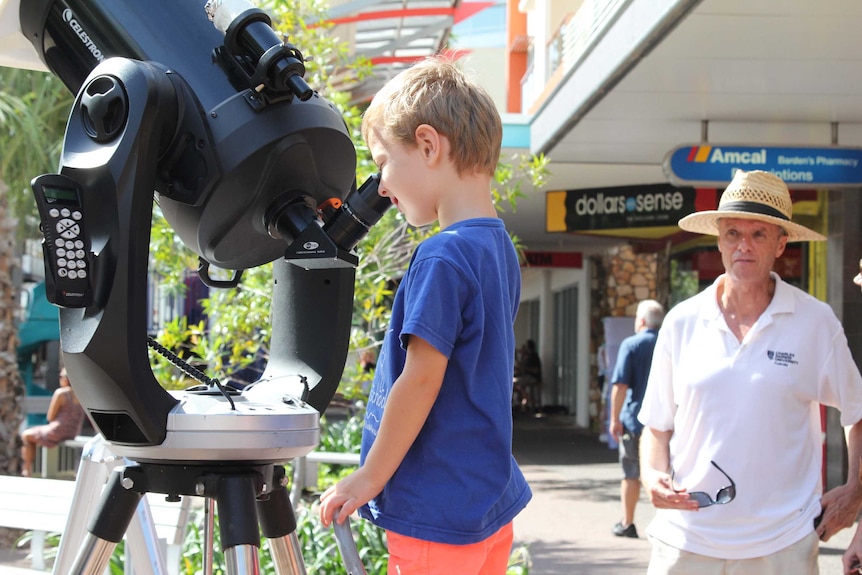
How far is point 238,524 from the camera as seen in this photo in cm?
187

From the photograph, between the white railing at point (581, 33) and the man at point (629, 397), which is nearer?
the white railing at point (581, 33)

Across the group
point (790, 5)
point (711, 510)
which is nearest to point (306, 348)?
point (711, 510)

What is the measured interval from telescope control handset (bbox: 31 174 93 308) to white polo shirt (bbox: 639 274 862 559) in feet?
5.90

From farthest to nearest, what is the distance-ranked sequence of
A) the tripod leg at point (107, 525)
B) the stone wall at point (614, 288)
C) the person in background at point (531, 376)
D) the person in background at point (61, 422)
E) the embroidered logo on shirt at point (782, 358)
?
the person in background at point (531, 376), the stone wall at point (614, 288), the person in background at point (61, 422), the embroidered logo on shirt at point (782, 358), the tripod leg at point (107, 525)

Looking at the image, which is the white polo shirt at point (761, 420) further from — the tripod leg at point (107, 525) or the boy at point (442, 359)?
the tripod leg at point (107, 525)

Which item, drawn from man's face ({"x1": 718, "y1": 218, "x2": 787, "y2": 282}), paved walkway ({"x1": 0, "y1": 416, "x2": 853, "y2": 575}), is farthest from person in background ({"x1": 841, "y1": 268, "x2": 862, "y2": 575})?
paved walkway ({"x1": 0, "y1": 416, "x2": 853, "y2": 575})

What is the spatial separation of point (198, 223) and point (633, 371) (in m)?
6.17

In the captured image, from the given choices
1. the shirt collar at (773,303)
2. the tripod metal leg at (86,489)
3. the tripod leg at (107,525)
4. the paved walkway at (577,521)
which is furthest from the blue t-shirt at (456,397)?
the paved walkway at (577,521)

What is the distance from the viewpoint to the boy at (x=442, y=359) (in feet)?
6.05

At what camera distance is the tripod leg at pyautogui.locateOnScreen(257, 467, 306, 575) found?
206 centimetres

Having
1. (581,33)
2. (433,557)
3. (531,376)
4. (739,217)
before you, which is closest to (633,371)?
(581,33)

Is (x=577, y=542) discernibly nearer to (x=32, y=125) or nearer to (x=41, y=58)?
(x=32, y=125)

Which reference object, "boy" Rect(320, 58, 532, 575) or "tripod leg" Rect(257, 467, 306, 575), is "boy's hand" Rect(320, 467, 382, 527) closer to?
"boy" Rect(320, 58, 532, 575)

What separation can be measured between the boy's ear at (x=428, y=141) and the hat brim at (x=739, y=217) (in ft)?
4.47
